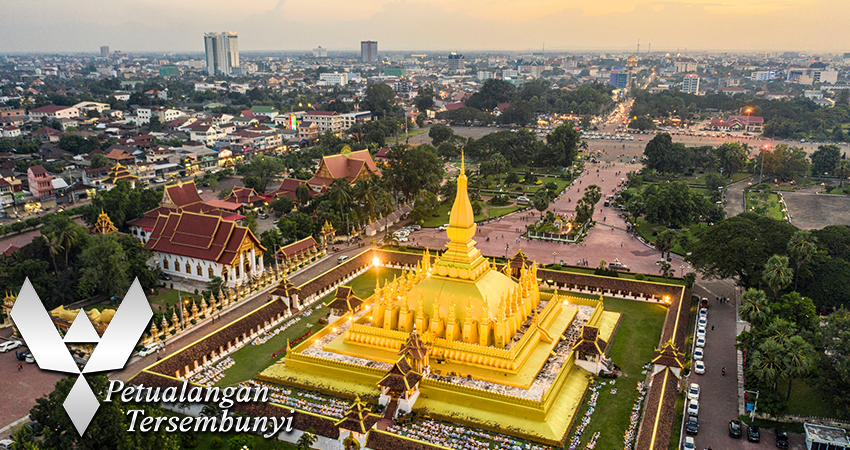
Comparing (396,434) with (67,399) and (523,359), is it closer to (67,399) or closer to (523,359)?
(523,359)

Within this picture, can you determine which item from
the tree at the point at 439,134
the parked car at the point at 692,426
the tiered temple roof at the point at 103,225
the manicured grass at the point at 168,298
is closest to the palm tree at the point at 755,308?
the parked car at the point at 692,426

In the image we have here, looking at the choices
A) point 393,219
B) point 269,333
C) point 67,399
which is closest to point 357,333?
point 269,333

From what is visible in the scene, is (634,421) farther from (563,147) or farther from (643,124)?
(643,124)

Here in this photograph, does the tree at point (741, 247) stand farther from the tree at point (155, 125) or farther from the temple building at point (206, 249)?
the tree at point (155, 125)

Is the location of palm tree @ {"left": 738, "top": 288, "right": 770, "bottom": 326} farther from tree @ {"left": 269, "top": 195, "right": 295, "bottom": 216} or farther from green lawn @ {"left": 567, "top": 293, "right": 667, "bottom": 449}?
tree @ {"left": 269, "top": 195, "right": 295, "bottom": 216}

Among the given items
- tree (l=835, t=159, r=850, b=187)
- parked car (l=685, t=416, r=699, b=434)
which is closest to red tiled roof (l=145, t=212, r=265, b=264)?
parked car (l=685, t=416, r=699, b=434)

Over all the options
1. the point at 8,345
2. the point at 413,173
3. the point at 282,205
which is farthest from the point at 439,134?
the point at 8,345
